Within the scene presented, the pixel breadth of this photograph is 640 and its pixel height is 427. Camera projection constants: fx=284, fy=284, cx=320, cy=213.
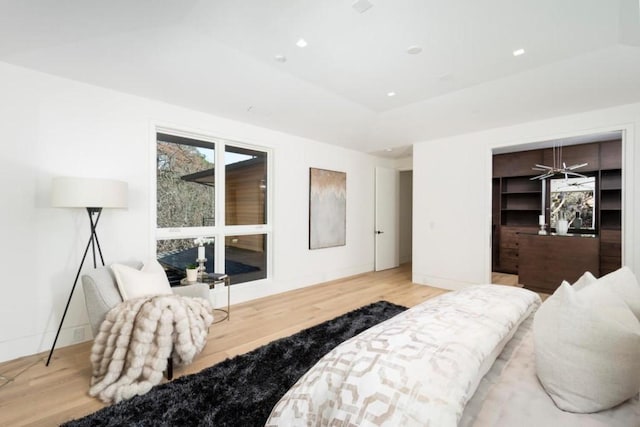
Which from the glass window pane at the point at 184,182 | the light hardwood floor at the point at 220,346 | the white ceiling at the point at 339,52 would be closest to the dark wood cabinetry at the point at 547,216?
the light hardwood floor at the point at 220,346

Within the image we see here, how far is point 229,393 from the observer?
1.98 meters

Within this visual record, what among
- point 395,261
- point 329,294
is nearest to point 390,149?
point 395,261

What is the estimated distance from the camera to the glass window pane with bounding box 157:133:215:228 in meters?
3.45

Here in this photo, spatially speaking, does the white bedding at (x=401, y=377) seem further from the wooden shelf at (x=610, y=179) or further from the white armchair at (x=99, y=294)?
the wooden shelf at (x=610, y=179)

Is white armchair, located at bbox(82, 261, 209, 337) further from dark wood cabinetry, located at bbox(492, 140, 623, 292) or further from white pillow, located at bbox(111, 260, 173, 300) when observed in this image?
dark wood cabinetry, located at bbox(492, 140, 623, 292)

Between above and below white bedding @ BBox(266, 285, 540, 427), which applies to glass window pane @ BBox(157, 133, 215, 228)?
above

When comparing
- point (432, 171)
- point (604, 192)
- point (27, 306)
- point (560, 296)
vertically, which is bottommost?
point (27, 306)

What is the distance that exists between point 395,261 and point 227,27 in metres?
5.61

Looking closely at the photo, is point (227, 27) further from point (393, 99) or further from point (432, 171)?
point (432, 171)

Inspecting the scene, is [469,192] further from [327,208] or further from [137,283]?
[137,283]

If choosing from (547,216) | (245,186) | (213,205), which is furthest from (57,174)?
(547,216)

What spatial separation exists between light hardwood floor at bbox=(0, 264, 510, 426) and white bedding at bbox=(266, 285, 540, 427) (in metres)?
1.81

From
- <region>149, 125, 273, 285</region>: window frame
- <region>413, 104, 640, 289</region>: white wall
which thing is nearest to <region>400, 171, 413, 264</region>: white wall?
<region>413, 104, 640, 289</region>: white wall

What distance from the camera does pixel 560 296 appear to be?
1.07 m
